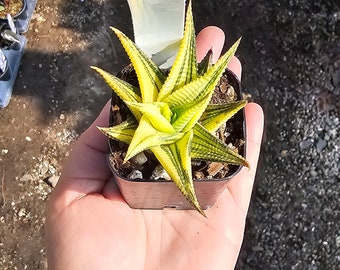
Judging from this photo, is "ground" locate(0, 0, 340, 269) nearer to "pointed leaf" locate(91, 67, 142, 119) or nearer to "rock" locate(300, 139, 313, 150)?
"rock" locate(300, 139, 313, 150)

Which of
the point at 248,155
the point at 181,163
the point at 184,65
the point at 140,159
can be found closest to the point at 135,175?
the point at 140,159

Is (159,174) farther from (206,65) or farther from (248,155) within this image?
(248,155)

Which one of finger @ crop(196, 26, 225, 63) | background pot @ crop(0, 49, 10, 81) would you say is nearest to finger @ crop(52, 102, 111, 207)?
finger @ crop(196, 26, 225, 63)

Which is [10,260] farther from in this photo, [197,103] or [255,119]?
[197,103]

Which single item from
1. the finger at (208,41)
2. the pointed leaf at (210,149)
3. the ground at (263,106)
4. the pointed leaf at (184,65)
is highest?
the pointed leaf at (184,65)

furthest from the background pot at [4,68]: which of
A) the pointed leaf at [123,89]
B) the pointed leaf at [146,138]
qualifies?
the pointed leaf at [146,138]

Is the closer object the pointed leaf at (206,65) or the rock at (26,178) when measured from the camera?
the pointed leaf at (206,65)

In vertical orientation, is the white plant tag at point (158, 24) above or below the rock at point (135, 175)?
above

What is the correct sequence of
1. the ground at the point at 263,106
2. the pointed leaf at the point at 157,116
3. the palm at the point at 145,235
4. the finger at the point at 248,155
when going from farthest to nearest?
the ground at the point at 263,106
the finger at the point at 248,155
the palm at the point at 145,235
the pointed leaf at the point at 157,116

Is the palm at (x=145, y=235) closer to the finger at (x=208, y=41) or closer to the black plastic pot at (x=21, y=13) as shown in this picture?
the finger at (x=208, y=41)
